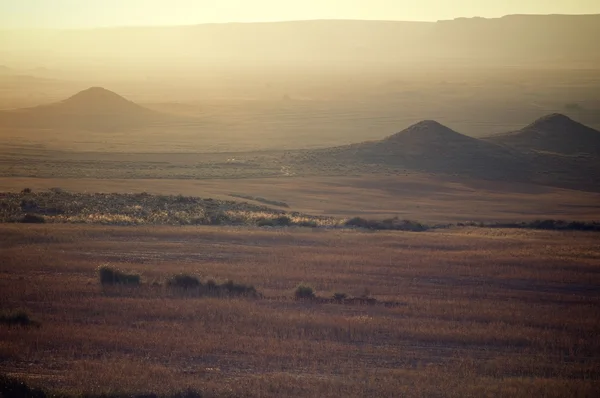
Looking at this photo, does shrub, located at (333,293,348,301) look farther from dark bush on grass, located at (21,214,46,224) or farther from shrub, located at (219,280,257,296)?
dark bush on grass, located at (21,214,46,224)

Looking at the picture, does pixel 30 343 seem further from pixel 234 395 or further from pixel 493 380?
pixel 493 380

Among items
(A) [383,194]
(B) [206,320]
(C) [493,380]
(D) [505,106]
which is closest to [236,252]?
(B) [206,320]

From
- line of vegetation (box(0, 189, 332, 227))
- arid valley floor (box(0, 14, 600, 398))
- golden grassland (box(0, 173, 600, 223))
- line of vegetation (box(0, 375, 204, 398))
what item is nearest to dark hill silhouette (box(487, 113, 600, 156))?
arid valley floor (box(0, 14, 600, 398))

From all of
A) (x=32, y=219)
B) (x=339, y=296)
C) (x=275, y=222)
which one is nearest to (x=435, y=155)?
(x=275, y=222)

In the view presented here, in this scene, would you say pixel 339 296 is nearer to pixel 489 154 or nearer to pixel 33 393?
pixel 33 393

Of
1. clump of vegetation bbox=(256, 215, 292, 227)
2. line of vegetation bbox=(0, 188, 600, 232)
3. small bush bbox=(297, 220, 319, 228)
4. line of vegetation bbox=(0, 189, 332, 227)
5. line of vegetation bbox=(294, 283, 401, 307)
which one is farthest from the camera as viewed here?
small bush bbox=(297, 220, 319, 228)

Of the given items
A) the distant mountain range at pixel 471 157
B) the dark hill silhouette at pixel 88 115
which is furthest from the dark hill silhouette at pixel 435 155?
the dark hill silhouette at pixel 88 115

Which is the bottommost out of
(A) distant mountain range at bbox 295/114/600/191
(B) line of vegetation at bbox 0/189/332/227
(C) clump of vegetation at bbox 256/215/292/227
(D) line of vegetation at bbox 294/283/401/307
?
(D) line of vegetation at bbox 294/283/401/307
